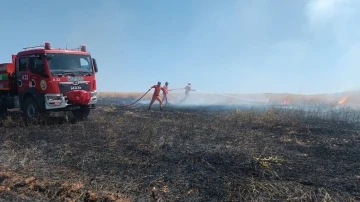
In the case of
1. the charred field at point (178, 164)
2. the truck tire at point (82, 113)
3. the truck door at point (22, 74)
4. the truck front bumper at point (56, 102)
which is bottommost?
the charred field at point (178, 164)

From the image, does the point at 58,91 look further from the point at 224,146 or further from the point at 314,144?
the point at 314,144

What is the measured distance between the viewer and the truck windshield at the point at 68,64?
10.3 m

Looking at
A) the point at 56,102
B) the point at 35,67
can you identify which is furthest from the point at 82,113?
the point at 35,67

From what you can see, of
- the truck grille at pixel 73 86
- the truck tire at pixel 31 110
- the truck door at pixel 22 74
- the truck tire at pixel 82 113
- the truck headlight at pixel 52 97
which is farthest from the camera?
the truck tire at pixel 82 113

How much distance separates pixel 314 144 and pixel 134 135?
4.52m

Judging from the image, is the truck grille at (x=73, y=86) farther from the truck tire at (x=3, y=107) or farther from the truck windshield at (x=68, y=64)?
the truck tire at (x=3, y=107)

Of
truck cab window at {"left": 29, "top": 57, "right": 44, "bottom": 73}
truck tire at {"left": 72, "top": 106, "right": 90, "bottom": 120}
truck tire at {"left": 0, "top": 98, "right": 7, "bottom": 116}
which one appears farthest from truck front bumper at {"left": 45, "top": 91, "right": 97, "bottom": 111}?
truck tire at {"left": 0, "top": 98, "right": 7, "bottom": 116}

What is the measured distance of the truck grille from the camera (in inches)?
407

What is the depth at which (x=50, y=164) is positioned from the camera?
568 centimetres

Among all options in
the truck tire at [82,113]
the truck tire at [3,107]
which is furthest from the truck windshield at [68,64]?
the truck tire at [3,107]

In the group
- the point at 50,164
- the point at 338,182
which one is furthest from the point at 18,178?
the point at 338,182

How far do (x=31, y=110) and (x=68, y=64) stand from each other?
6.93 feet

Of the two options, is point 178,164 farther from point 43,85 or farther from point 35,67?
point 35,67

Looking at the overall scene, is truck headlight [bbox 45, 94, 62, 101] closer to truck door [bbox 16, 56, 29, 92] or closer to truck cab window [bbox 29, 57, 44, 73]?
truck cab window [bbox 29, 57, 44, 73]
